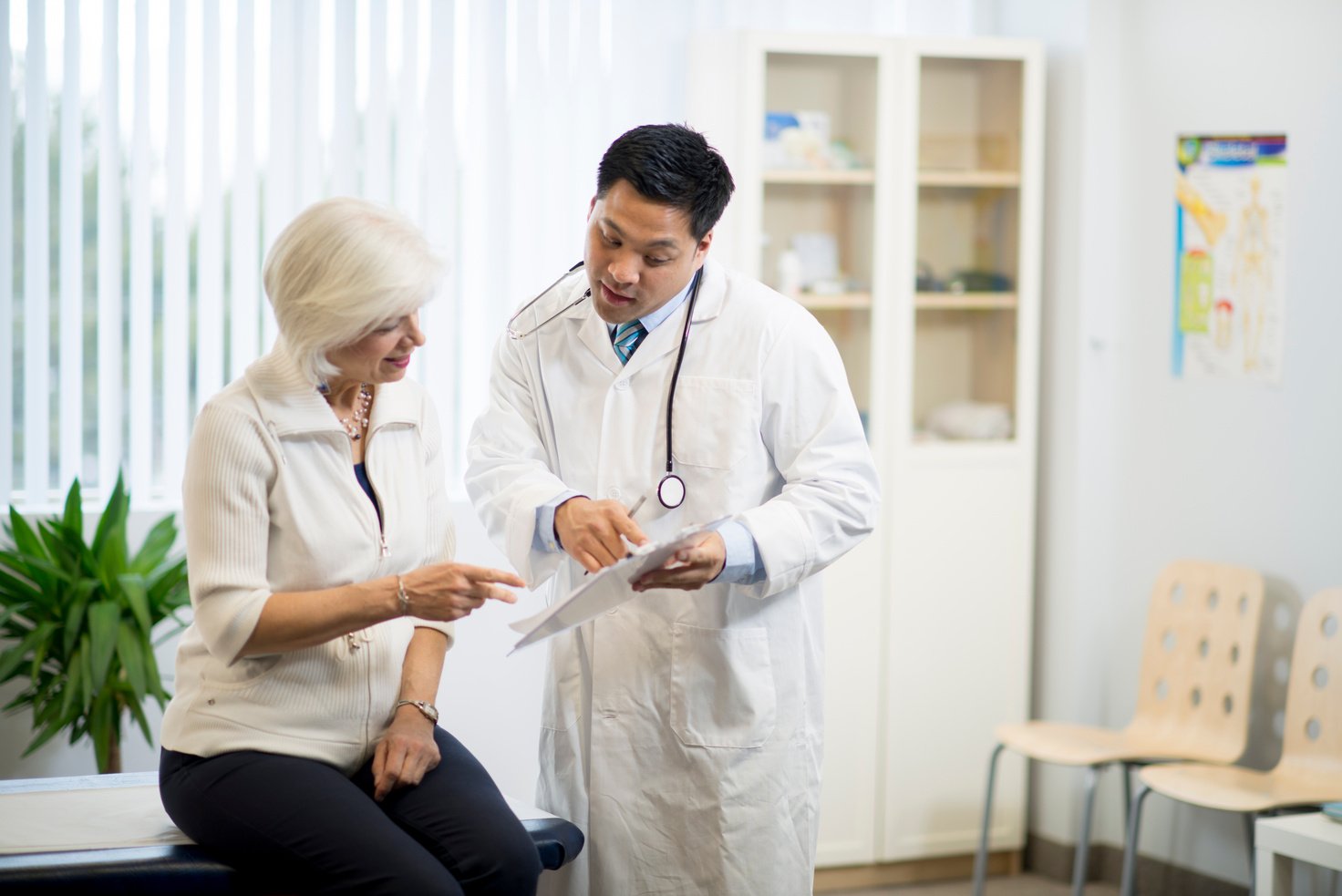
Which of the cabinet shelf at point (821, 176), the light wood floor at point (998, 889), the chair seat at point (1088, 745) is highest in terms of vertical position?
the cabinet shelf at point (821, 176)

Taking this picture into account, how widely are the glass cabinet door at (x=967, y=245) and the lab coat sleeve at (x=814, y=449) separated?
1602mm

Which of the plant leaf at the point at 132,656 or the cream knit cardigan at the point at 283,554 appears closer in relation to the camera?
the cream knit cardigan at the point at 283,554

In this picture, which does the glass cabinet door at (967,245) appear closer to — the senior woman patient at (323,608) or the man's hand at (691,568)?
the man's hand at (691,568)

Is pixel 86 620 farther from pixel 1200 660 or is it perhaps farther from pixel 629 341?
pixel 1200 660

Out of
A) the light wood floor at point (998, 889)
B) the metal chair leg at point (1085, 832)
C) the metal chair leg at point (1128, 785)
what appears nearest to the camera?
the metal chair leg at point (1085, 832)

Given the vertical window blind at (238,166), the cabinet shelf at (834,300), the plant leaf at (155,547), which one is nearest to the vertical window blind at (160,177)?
the vertical window blind at (238,166)

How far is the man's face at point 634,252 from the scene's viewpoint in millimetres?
1980

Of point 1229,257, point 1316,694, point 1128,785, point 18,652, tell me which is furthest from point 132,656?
point 1229,257

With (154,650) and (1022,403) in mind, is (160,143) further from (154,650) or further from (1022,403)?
(1022,403)

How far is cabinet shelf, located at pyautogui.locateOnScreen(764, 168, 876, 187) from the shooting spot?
3.53 meters

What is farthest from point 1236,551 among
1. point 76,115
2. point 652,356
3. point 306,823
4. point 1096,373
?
point 76,115

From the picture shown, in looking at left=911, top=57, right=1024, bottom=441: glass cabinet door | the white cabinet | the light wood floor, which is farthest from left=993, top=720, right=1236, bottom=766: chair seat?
left=911, top=57, right=1024, bottom=441: glass cabinet door

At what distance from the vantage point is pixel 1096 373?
3664 millimetres

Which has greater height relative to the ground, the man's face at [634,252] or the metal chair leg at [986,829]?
the man's face at [634,252]
